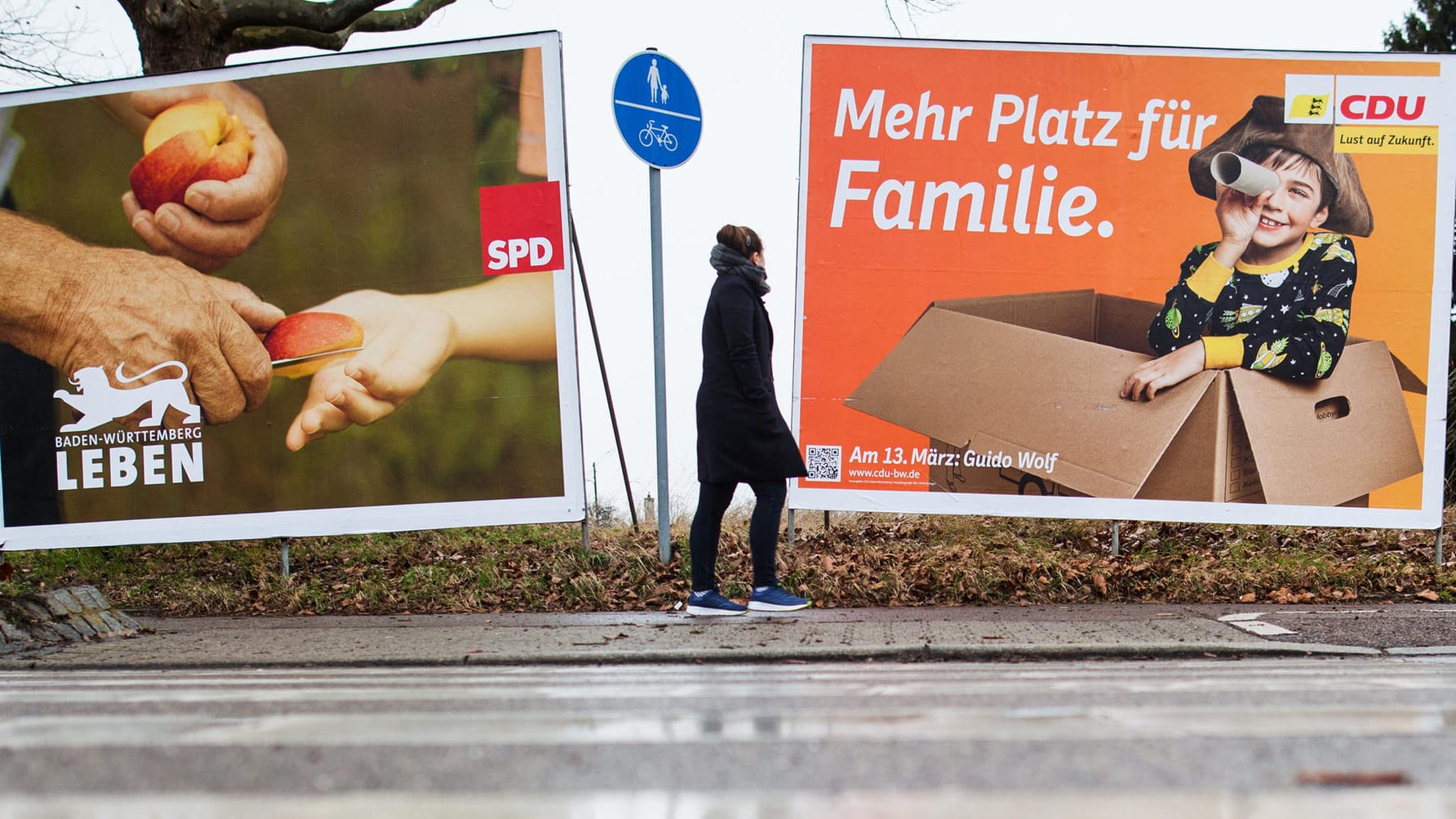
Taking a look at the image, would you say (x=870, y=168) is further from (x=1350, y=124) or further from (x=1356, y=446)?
(x=1356, y=446)

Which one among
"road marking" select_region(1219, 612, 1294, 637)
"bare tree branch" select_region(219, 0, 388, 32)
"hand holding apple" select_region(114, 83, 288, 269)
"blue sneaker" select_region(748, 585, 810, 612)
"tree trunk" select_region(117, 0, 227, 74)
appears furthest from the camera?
"bare tree branch" select_region(219, 0, 388, 32)

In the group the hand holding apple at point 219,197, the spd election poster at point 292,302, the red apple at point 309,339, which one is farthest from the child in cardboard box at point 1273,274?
the hand holding apple at point 219,197

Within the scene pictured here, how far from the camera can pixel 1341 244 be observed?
7.84 meters

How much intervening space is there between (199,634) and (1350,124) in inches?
297

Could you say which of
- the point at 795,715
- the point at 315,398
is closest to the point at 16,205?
the point at 315,398

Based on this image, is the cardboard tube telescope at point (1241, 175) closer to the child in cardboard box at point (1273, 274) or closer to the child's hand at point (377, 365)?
the child in cardboard box at point (1273, 274)

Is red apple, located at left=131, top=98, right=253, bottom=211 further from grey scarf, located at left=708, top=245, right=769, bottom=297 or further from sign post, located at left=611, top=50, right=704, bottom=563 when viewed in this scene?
grey scarf, located at left=708, top=245, right=769, bottom=297

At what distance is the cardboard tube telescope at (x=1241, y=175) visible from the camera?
7.84m

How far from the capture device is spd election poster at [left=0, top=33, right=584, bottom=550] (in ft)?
25.7

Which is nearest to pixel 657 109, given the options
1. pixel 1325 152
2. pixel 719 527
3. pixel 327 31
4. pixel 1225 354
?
pixel 719 527

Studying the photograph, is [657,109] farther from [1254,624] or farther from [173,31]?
[173,31]

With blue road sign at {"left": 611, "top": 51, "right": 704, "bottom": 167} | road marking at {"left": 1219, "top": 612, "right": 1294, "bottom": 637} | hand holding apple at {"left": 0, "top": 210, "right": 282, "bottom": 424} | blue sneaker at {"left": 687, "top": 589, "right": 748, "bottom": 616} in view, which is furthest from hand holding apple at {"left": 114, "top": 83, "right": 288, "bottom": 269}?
road marking at {"left": 1219, "top": 612, "right": 1294, "bottom": 637}

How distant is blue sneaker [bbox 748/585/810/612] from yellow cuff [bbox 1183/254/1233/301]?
11.3 feet

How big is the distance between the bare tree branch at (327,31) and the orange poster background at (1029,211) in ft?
17.5
